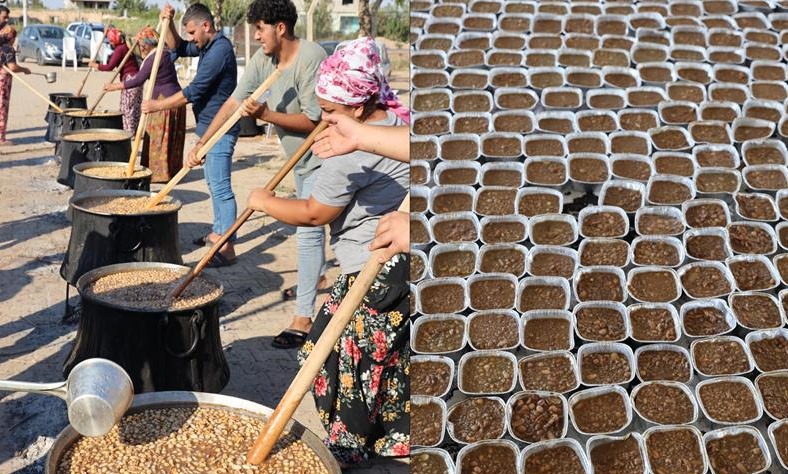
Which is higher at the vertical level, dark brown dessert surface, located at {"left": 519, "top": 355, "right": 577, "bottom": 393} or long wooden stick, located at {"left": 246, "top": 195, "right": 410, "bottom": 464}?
dark brown dessert surface, located at {"left": 519, "top": 355, "right": 577, "bottom": 393}

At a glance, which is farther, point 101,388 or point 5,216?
point 5,216

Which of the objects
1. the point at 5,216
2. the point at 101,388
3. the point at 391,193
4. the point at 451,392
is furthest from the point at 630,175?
the point at 5,216

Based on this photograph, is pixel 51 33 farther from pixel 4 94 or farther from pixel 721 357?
pixel 721 357

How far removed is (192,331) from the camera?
7.28 feet

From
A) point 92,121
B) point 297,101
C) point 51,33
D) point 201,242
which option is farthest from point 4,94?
point 51,33

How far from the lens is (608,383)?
0.91 metres

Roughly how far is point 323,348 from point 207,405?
0.50 m

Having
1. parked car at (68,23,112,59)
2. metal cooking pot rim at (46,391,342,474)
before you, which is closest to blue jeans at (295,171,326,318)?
metal cooking pot rim at (46,391,342,474)

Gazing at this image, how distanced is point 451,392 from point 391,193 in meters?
1.24

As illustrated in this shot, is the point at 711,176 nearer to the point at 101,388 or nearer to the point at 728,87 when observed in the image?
the point at 728,87

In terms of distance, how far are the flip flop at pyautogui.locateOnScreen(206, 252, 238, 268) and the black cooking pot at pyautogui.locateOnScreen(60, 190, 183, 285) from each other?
1027 millimetres

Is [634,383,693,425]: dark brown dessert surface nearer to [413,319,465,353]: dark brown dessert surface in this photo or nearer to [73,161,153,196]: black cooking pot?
[413,319,465,353]: dark brown dessert surface

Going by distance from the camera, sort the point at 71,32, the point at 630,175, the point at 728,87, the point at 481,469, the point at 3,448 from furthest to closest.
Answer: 1. the point at 71,32
2. the point at 3,448
3. the point at 728,87
4. the point at 630,175
5. the point at 481,469

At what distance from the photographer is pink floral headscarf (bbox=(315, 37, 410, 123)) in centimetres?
181
